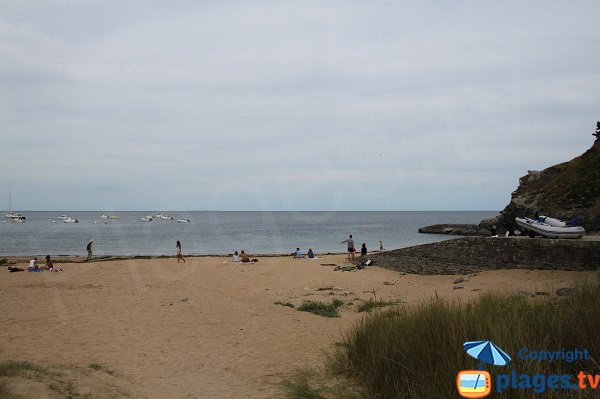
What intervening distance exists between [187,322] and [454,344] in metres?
8.91

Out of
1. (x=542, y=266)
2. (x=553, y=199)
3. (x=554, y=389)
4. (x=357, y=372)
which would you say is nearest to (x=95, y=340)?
(x=357, y=372)

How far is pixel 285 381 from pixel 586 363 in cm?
427

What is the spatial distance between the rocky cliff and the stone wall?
15.7ft

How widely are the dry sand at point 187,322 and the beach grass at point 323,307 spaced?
1.24 ft

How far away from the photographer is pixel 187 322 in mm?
12352

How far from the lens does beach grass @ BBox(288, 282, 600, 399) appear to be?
15.8 feet

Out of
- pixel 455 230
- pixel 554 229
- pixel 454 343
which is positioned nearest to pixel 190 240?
pixel 455 230

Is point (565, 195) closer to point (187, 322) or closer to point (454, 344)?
point (187, 322)

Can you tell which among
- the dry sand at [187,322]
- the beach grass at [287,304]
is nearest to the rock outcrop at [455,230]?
the dry sand at [187,322]

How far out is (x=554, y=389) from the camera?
14.0 feet

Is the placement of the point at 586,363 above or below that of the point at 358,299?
above

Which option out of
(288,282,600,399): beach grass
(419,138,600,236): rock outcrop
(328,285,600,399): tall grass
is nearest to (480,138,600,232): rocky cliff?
(419,138,600,236): rock outcrop

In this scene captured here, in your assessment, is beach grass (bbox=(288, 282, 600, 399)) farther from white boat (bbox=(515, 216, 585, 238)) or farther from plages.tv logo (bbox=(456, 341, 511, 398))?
white boat (bbox=(515, 216, 585, 238))

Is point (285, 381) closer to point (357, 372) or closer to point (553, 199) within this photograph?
point (357, 372)
